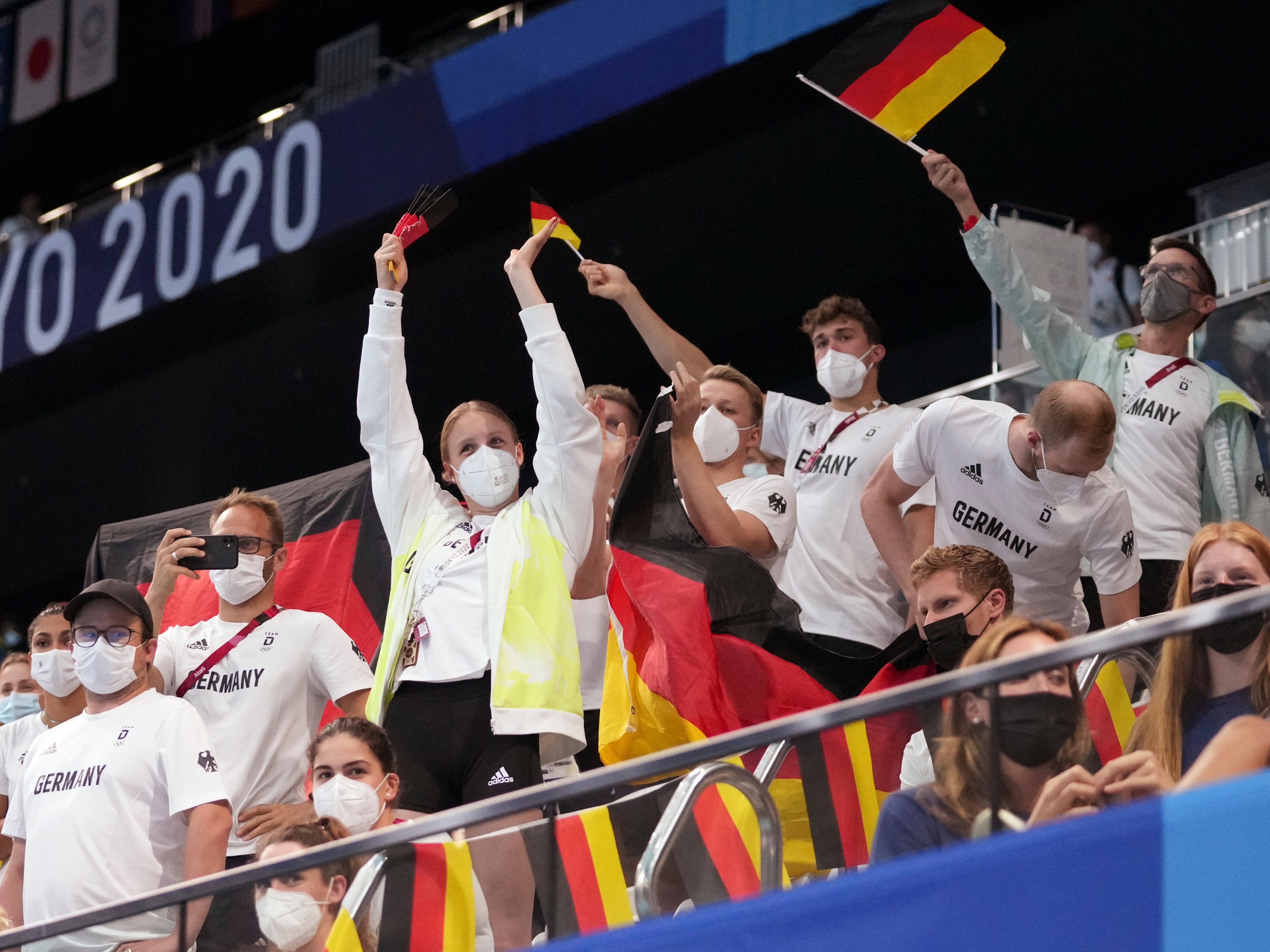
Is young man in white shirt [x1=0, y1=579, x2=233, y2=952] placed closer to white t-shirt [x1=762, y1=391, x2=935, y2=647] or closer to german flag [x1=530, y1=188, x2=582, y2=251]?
white t-shirt [x1=762, y1=391, x2=935, y2=647]

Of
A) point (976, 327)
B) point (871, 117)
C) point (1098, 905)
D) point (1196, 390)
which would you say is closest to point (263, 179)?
point (976, 327)

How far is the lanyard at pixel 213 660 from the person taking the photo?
4723 millimetres

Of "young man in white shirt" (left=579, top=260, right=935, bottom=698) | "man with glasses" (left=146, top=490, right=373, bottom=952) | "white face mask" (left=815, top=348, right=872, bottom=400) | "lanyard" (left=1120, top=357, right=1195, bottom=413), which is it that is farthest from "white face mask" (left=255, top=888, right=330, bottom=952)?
"lanyard" (left=1120, top=357, right=1195, bottom=413)

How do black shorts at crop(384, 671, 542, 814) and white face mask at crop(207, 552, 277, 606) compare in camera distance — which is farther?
white face mask at crop(207, 552, 277, 606)

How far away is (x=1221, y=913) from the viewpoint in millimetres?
2244

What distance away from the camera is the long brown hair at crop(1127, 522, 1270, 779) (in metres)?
2.31

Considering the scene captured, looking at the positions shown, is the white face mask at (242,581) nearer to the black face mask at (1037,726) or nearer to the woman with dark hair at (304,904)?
the woman with dark hair at (304,904)

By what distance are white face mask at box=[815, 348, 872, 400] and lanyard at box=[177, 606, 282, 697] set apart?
5.96ft

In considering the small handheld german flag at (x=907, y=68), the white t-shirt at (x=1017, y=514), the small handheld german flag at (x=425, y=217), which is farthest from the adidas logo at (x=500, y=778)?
the small handheld german flag at (x=907, y=68)

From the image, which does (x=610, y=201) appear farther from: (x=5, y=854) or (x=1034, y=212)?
(x=5, y=854)

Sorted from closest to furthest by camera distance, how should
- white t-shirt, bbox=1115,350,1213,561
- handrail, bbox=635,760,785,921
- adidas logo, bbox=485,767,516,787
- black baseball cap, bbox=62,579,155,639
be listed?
handrail, bbox=635,760,785,921 < adidas logo, bbox=485,767,516,787 < black baseball cap, bbox=62,579,155,639 < white t-shirt, bbox=1115,350,1213,561

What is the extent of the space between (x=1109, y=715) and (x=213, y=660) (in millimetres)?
2890

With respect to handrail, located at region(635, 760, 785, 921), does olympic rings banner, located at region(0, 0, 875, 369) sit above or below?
above

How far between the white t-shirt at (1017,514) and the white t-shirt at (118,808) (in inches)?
77.7
